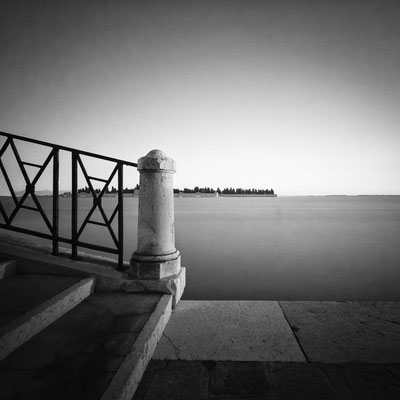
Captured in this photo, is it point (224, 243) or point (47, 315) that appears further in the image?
point (224, 243)

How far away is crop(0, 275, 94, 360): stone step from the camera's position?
1.73 meters

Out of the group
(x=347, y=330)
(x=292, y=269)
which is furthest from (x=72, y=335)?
(x=292, y=269)

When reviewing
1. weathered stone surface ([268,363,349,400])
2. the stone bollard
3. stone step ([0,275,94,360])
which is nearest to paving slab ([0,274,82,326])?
stone step ([0,275,94,360])

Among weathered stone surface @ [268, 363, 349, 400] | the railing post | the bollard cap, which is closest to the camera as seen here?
weathered stone surface @ [268, 363, 349, 400]

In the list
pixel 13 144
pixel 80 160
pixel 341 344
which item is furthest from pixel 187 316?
pixel 13 144

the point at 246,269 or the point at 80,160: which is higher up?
the point at 80,160

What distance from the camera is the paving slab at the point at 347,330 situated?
193cm

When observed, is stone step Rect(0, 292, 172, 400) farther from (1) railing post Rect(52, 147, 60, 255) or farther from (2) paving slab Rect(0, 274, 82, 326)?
(1) railing post Rect(52, 147, 60, 255)

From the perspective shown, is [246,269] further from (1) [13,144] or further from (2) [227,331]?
(1) [13,144]

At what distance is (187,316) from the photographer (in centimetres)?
256

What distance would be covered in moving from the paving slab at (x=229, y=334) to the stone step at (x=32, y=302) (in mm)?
1001

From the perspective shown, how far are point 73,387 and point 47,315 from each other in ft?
2.62

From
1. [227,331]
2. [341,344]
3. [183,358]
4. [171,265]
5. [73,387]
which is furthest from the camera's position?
[171,265]

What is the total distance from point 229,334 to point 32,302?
6.15ft
